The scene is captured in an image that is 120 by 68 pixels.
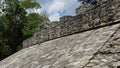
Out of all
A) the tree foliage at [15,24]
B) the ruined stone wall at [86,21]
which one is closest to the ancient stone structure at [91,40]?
the ruined stone wall at [86,21]

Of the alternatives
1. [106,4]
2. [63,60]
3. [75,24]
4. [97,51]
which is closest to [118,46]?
[97,51]

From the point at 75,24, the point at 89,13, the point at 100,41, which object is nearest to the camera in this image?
the point at 100,41

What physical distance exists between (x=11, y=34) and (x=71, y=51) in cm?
1594

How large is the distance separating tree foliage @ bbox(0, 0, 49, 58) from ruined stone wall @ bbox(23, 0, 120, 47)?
11.9 metres

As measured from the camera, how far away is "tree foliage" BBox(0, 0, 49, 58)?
20.3 m

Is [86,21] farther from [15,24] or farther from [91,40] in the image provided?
[15,24]

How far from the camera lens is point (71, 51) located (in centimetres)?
519

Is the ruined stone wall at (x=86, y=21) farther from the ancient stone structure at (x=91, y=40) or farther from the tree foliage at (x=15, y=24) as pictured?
the tree foliage at (x=15, y=24)

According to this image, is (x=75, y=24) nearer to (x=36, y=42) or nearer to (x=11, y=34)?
(x=36, y=42)

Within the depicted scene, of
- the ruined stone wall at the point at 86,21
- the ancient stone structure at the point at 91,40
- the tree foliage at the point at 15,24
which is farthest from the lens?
the tree foliage at the point at 15,24

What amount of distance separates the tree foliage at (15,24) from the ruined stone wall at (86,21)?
1193 centimetres

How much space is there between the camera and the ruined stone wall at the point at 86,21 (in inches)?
210

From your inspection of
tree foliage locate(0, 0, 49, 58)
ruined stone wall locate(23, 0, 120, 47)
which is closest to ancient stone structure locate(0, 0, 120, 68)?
ruined stone wall locate(23, 0, 120, 47)

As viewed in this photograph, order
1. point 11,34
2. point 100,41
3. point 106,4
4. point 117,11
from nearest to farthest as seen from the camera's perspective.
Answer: point 100,41
point 117,11
point 106,4
point 11,34
